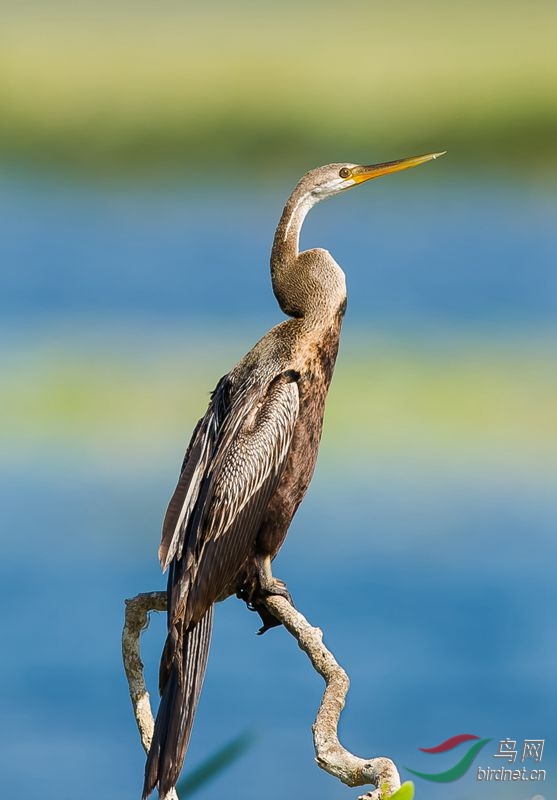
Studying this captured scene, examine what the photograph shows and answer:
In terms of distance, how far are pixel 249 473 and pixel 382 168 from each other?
1.02 m

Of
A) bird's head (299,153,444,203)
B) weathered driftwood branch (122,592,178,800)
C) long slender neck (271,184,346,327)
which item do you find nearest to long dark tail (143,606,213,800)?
weathered driftwood branch (122,592,178,800)

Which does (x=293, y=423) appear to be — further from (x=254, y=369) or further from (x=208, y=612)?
(x=208, y=612)

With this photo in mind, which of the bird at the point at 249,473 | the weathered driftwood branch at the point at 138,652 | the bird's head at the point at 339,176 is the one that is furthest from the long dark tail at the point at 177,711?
the bird's head at the point at 339,176

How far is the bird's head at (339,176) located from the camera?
12.5ft

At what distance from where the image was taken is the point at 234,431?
3.57 m

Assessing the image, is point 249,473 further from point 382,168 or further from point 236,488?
point 382,168

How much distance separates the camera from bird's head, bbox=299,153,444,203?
3.80m

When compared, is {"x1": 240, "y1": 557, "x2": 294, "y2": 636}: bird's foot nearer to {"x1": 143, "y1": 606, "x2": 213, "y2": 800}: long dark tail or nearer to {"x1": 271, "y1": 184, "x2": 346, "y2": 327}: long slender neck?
{"x1": 143, "y1": 606, "x2": 213, "y2": 800}: long dark tail

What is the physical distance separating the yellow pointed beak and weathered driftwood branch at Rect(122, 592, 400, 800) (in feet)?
3.99

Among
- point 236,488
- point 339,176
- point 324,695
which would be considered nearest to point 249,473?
point 236,488

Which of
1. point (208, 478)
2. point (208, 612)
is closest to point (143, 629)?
point (208, 612)

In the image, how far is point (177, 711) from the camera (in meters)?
3.36

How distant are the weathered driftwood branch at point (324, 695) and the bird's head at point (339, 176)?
1130 mm

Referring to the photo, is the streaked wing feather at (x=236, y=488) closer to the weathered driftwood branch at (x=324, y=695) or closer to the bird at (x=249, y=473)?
the bird at (x=249, y=473)
